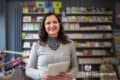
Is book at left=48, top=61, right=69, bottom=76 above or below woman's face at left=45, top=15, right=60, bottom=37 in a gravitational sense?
below

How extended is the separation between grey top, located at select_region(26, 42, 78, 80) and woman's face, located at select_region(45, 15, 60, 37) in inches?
4.8

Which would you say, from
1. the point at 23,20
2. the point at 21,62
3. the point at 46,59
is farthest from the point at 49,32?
the point at 23,20

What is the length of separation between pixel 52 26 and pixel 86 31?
5279 millimetres

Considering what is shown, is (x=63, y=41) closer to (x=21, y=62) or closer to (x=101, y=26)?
(x=21, y=62)

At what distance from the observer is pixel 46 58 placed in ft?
6.66

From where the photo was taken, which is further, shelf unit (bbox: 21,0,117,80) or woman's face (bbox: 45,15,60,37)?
shelf unit (bbox: 21,0,117,80)

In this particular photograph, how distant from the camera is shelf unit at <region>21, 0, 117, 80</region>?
7.13 m

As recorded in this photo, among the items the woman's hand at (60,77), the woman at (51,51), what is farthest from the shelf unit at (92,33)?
the woman's hand at (60,77)

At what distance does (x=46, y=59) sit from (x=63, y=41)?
8.7 inches

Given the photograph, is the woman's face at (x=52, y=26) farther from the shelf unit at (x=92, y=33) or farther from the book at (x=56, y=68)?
the shelf unit at (x=92, y=33)

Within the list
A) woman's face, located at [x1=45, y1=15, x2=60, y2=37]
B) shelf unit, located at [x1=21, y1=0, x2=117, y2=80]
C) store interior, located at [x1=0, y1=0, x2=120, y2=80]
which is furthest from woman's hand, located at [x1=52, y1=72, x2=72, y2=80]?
shelf unit, located at [x1=21, y1=0, x2=117, y2=80]

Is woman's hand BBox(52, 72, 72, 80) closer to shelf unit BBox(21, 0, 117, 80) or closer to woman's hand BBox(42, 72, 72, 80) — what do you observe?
woman's hand BBox(42, 72, 72, 80)

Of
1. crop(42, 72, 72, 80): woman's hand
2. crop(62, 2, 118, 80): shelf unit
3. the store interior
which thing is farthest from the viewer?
crop(62, 2, 118, 80): shelf unit

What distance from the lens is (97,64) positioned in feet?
23.8
